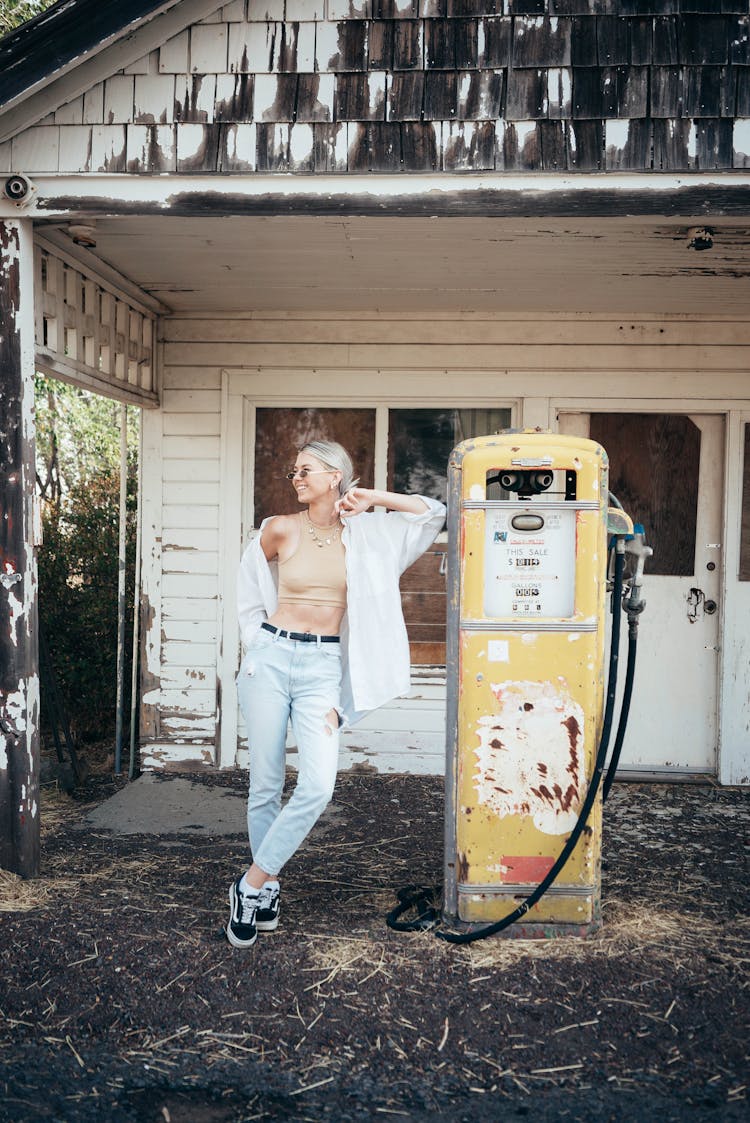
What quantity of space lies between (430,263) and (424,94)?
4.12 ft

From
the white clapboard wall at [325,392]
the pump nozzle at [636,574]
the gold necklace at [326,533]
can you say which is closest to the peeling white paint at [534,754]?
the pump nozzle at [636,574]

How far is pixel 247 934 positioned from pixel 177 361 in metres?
4.37

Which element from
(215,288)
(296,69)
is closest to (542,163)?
(296,69)

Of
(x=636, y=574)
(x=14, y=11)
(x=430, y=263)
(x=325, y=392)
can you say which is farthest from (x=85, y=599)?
(x=14, y=11)

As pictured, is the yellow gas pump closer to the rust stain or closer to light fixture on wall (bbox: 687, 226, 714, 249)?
the rust stain

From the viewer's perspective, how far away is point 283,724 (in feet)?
13.5

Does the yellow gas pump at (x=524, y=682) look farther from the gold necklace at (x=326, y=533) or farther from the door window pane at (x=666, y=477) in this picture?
the door window pane at (x=666, y=477)

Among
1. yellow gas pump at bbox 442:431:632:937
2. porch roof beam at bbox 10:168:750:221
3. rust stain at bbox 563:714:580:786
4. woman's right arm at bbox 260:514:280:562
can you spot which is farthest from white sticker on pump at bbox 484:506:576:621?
porch roof beam at bbox 10:168:750:221

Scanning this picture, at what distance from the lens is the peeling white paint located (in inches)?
160

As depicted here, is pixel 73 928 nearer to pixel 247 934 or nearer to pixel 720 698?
pixel 247 934

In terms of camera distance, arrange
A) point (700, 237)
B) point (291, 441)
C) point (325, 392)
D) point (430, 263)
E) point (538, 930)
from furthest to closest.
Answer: point (291, 441) < point (325, 392) < point (430, 263) < point (700, 237) < point (538, 930)

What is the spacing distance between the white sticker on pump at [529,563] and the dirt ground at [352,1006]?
4.41 feet

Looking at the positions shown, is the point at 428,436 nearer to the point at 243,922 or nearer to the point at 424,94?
the point at 424,94

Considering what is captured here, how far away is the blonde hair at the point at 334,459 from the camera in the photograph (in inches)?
163
